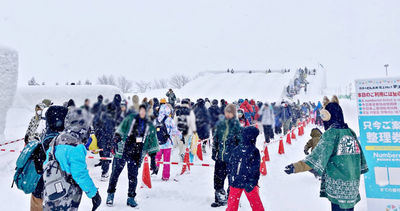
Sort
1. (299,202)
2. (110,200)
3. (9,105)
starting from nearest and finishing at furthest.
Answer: (110,200)
(299,202)
(9,105)

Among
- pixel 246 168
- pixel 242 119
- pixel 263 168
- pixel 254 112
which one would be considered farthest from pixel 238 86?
pixel 246 168

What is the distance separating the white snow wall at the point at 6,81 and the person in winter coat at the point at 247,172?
9999 millimetres

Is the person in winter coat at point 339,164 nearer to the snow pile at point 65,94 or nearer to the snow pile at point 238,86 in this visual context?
the snow pile at point 65,94

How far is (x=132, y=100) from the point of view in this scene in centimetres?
312

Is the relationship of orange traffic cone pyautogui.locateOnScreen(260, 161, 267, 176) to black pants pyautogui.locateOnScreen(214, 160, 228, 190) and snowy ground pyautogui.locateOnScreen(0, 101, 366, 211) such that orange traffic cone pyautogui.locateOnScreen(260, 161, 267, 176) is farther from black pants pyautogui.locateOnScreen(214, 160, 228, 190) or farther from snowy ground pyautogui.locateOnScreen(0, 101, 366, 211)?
black pants pyautogui.locateOnScreen(214, 160, 228, 190)

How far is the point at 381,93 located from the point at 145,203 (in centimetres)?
467

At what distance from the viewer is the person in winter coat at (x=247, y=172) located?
4035 mm

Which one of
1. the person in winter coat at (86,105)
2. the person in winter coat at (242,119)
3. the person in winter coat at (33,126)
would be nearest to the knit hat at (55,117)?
the person in winter coat at (86,105)

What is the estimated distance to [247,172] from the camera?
4.04 metres

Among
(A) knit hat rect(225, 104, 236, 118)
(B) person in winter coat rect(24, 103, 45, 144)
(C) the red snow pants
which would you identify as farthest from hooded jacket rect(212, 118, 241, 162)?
(B) person in winter coat rect(24, 103, 45, 144)

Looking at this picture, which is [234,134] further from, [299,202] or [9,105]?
[9,105]

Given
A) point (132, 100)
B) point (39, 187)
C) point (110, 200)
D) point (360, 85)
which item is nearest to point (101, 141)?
point (110, 200)

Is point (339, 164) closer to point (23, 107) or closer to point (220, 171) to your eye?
point (220, 171)

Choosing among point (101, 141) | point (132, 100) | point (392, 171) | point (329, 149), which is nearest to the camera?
point (132, 100)
